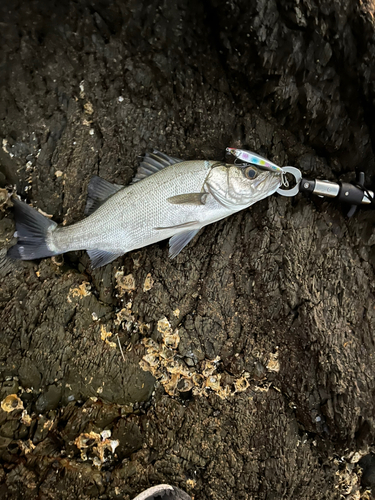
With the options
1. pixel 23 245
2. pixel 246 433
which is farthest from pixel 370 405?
pixel 23 245

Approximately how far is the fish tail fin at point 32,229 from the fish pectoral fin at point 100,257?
0.95ft

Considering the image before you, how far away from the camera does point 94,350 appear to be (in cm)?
273

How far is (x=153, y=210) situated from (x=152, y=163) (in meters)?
0.42

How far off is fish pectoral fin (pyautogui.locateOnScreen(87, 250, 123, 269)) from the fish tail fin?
0.29 m

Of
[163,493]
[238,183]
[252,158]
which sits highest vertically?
[252,158]

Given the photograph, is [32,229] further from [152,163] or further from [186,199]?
[186,199]

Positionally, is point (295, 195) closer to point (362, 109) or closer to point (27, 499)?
point (362, 109)

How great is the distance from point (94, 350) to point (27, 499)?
1.12m

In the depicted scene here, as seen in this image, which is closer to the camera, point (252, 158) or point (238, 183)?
point (238, 183)

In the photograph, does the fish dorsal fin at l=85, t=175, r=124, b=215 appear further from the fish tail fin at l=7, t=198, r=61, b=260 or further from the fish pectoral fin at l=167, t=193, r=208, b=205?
the fish pectoral fin at l=167, t=193, r=208, b=205

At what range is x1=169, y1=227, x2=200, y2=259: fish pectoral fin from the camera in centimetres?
266

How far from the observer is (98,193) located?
2.67 m

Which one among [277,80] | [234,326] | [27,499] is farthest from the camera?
[234,326]

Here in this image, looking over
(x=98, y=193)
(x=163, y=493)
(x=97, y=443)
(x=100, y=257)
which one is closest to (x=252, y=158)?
(x=98, y=193)
